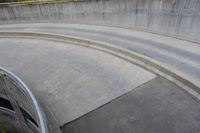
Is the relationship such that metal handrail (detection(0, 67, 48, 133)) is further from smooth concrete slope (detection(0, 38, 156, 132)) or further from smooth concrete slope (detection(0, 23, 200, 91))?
smooth concrete slope (detection(0, 23, 200, 91))

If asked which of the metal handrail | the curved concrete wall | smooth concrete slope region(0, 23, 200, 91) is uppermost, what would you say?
the curved concrete wall

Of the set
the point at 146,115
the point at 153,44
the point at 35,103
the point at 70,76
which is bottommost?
the point at 146,115

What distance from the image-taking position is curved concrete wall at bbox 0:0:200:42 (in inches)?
484

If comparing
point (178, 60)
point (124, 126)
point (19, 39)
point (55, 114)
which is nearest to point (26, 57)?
point (19, 39)

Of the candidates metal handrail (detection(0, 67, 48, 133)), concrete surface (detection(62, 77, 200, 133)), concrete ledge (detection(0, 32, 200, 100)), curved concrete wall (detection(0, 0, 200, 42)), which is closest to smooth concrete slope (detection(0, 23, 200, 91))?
concrete ledge (detection(0, 32, 200, 100))

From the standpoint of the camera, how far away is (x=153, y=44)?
13.1m

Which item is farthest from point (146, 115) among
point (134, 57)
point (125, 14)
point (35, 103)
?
point (125, 14)

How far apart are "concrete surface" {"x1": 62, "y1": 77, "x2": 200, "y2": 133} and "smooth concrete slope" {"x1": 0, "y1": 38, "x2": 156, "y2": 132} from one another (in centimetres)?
55

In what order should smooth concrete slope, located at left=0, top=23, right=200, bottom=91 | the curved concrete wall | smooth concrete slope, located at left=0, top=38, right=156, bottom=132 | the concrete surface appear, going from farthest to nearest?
the curved concrete wall, smooth concrete slope, located at left=0, top=23, right=200, bottom=91, smooth concrete slope, located at left=0, top=38, right=156, bottom=132, the concrete surface

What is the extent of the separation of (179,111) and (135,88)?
242 cm

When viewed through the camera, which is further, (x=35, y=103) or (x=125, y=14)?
(x=125, y=14)

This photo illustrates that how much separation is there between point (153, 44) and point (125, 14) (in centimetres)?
528

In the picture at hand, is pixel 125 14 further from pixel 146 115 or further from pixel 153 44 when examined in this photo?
pixel 146 115

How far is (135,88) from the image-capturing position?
8.98m
